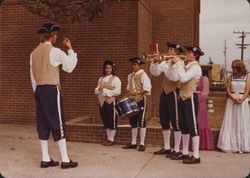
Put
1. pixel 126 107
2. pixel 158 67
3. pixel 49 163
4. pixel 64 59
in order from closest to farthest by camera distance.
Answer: pixel 64 59 → pixel 49 163 → pixel 158 67 → pixel 126 107

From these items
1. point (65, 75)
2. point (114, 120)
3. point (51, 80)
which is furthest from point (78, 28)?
point (51, 80)

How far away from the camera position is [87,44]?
11445mm

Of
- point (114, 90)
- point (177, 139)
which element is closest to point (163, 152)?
point (177, 139)

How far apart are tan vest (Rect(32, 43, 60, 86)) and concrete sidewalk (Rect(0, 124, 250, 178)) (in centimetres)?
126

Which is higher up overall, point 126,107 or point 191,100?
point 191,100

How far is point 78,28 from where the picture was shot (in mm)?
11492

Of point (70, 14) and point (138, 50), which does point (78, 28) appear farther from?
point (138, 50)

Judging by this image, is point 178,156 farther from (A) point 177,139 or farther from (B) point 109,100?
(B) point 109,100

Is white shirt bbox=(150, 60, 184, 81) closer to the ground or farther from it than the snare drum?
farther from it

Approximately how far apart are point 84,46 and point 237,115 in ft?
15.2

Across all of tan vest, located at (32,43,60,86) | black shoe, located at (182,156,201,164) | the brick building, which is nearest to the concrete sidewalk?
black shoe, located at (182,156,201,164)

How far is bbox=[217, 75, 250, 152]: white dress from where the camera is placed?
8.21m

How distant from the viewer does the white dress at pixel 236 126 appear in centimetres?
821

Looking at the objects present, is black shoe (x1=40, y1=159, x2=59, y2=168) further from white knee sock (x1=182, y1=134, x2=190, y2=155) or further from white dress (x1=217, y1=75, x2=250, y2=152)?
white dress (x1=217, y1=75, x2=250, y2=152)
